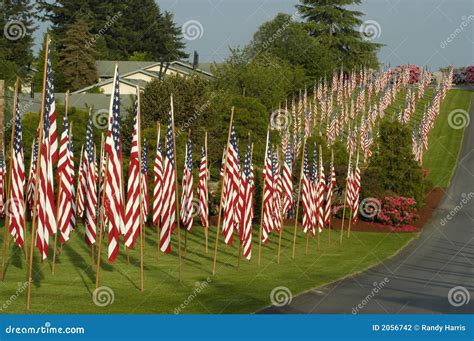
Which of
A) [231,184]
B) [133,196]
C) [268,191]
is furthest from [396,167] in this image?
[133,196]

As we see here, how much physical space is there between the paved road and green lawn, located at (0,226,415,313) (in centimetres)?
111

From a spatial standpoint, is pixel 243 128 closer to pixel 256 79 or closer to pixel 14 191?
pixel 256 79

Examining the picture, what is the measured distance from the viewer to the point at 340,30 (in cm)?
14338

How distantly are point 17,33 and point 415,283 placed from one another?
9817 centimetres

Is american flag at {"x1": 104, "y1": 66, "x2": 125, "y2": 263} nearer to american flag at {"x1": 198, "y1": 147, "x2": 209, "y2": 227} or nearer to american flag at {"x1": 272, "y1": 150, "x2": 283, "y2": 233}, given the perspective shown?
american flag at {"x1": 198, "y1": 147, "x2": 209, "y2": 227}

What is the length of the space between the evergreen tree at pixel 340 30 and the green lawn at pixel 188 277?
92.9 metres

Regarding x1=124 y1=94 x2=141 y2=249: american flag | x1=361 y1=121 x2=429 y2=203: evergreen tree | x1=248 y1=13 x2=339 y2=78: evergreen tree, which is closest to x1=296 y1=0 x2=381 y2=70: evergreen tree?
x1=248 y1=13 x2=339 y2=78: evergreen tree

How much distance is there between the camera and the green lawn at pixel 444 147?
84.0 m

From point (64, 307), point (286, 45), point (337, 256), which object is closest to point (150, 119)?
point (337, 256)

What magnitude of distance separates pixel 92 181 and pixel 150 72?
81071 mm

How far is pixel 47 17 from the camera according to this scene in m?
139

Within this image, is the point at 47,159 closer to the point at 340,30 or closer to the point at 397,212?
the point at 397,212

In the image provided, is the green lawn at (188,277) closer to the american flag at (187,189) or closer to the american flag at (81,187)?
the american flag at (81,187)

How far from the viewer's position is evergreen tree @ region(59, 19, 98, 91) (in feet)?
384
